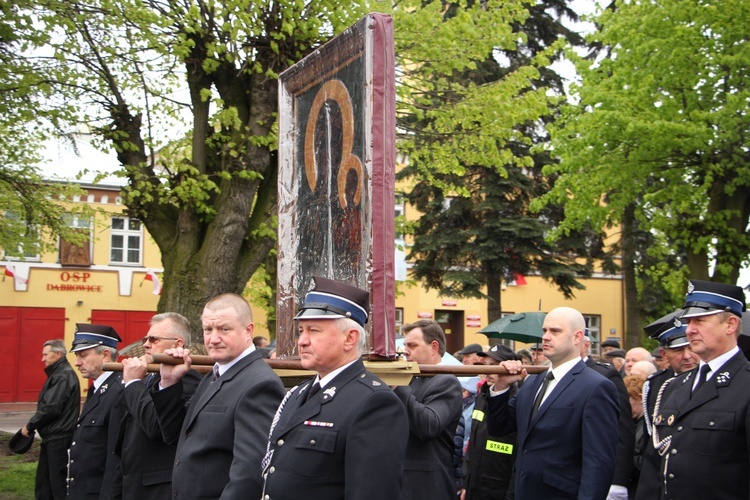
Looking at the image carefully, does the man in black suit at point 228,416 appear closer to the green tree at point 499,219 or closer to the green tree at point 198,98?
the green tree at point 198,98

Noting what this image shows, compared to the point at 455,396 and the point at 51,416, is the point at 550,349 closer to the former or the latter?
the point at 455,396

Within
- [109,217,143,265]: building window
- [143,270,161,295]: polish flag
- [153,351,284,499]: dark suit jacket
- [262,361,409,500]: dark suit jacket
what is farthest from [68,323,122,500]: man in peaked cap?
[109,217,143,265]: building window

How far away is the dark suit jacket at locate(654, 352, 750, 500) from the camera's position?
4477mm

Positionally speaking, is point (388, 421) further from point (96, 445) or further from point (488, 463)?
point (96, 445)

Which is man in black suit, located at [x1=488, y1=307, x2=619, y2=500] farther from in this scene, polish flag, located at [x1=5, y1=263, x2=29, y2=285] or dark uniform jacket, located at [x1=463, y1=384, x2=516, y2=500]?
polish flag, located at [x1=5, y1=263, x2=29, y2=285]

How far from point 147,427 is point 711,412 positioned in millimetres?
3288


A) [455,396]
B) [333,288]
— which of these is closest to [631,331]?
[455,396]

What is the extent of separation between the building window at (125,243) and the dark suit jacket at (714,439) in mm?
27080

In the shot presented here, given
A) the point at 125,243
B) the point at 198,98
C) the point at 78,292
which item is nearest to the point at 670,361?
the point at 198,98

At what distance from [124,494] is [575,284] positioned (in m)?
21.9

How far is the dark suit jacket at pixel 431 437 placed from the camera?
17.9ft

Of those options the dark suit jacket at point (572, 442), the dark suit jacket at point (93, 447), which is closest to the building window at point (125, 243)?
the dark suit jacket at point (93, 447)

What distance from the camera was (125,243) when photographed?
99.5ft

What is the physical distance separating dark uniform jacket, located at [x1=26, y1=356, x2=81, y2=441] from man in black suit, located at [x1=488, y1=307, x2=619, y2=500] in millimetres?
5315
